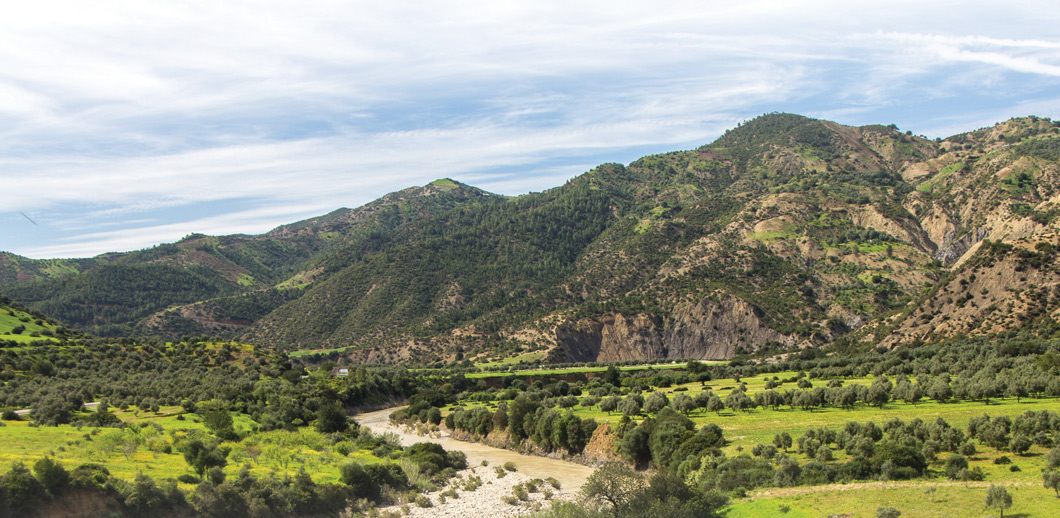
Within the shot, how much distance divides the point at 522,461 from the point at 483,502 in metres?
15.7

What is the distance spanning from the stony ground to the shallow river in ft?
7.15

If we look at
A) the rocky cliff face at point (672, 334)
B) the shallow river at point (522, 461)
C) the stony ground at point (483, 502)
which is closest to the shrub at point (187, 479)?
the stony ground at point (483, 502)

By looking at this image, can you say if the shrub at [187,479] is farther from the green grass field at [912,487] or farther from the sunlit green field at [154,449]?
the green grass field at [912,487]

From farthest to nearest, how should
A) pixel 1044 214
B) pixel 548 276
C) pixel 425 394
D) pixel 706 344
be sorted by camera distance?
1. pixel 548 276
2. pixel 706 344
3. pixel 1044 214
4. pixel 425 394

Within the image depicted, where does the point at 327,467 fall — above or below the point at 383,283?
below

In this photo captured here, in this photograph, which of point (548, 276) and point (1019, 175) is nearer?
point (1019, 175)

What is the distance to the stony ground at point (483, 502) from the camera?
1636 inches

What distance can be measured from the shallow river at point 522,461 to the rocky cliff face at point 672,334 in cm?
6412

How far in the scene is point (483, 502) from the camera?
44469 millimetres

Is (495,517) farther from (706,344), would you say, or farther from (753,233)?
(753,233)

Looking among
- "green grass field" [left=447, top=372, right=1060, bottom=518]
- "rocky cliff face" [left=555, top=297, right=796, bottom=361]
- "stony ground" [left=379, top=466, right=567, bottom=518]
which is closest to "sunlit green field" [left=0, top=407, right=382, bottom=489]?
"stony ground" [left=379, top=466, right=567, bottom=518]

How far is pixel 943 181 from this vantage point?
193m

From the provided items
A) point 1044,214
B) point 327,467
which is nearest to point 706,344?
point 1044,214

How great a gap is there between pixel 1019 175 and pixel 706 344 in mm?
92508
